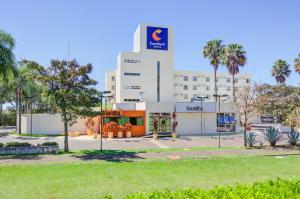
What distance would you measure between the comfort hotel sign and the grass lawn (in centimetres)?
2180

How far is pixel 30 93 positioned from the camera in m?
48.8

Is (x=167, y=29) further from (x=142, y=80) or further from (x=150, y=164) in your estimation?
(x=150, y=164)

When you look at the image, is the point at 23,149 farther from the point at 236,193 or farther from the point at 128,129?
the point at 236,193

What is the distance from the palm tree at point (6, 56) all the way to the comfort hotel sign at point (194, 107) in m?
23.9

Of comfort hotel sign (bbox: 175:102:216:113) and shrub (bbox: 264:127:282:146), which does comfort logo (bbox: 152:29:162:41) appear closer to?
comfort hotel sign (bbox: 175:102:216:113)

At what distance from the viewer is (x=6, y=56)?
25.1 m

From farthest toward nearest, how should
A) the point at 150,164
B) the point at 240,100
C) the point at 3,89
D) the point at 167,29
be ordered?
the point at 167,29 < the point at 3,89 < the point at 240,100 < the point at 150,164

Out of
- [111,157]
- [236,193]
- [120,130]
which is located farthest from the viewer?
[120,130]

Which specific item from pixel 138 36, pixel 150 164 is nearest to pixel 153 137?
pixel 150 164

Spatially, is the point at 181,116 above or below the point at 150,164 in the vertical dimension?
above

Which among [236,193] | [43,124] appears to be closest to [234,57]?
[43,124]

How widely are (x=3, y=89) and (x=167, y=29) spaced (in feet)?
117

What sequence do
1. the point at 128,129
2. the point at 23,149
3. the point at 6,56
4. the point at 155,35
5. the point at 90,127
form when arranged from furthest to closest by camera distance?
1. the point at 155,35
2. the point at 90,127
3. the point at 128,129
4. the point at 6,56
5. the point at 23,149

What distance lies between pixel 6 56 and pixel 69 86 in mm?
6872
